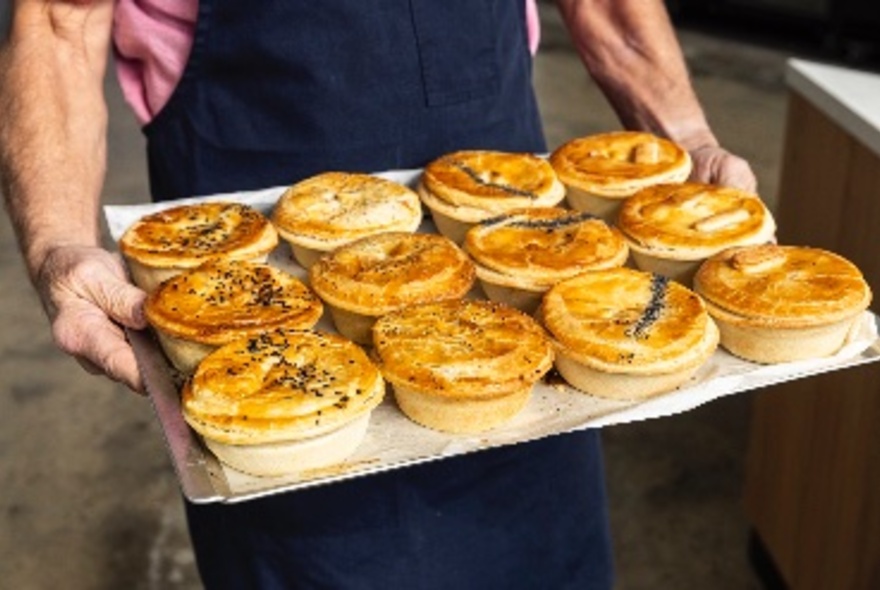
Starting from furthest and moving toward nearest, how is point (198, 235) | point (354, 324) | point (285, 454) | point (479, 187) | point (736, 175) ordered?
point (736, 175), point (479, 187), point (198, 235), point (354, 324), point (285, 454)

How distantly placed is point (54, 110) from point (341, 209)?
50cm

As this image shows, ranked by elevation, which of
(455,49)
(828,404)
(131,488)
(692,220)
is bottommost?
(131,488)

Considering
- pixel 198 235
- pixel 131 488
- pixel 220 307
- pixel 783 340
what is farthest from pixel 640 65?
pixel 131 488

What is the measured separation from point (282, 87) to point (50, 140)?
1.27 feet

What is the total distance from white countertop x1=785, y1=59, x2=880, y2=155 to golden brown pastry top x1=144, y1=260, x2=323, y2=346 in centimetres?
134

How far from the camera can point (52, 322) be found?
71.2 inches

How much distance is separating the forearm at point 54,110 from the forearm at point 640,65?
38.3 inches

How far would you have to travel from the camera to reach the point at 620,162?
226 cm

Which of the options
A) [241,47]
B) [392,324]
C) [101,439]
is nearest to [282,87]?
[241,47]

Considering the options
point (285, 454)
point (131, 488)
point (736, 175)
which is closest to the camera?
point (285, 454)

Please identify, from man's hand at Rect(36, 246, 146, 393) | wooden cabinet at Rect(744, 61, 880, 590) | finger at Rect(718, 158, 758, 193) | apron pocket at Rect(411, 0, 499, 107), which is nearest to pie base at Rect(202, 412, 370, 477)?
man's hand at Rect(36, 246, 146, 393)

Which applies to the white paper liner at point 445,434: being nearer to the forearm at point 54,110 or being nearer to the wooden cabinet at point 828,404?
the forearm at point 54,110

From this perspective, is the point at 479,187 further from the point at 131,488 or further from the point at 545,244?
the point at 131,488

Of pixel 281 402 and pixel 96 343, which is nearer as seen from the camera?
pixel 281 402
